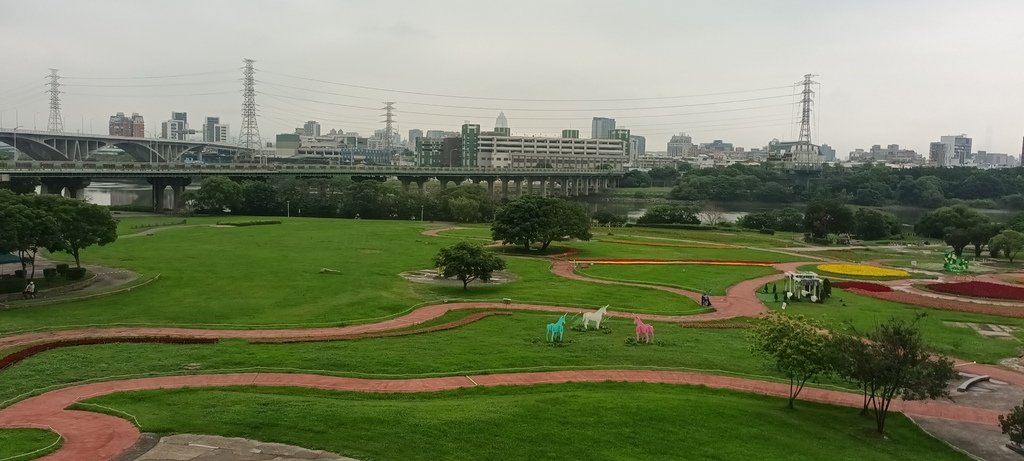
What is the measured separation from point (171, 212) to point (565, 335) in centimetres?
8699

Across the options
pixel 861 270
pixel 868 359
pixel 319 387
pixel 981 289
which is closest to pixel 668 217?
pixel 861 270

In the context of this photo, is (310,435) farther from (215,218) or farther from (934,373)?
(215,218)

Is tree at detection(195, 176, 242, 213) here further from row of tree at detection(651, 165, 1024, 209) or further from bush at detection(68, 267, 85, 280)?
row of tree at detection(651, 165, 1024, 209)

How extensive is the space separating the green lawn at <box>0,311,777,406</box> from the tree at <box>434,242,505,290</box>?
34.4 feet

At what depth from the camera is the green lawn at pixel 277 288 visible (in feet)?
117

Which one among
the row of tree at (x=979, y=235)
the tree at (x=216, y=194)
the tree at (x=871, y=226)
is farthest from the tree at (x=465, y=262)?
the tree at (x=216, y=194)

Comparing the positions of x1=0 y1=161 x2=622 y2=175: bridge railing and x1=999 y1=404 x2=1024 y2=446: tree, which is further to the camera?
x1=0 y1=161 x2=622 y2=175: bridge railing

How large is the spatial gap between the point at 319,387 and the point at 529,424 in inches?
311

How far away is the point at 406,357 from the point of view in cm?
2806

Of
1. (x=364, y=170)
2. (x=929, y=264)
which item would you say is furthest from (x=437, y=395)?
(x=364, y=170)

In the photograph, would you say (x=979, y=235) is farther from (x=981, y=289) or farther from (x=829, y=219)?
(x=981, y=289)

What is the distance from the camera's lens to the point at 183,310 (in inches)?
1443

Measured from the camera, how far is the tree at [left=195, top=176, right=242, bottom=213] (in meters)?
103

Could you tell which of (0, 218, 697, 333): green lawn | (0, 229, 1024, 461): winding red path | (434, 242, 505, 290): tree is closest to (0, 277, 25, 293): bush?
(0, 218, 697, 333): green lawn
